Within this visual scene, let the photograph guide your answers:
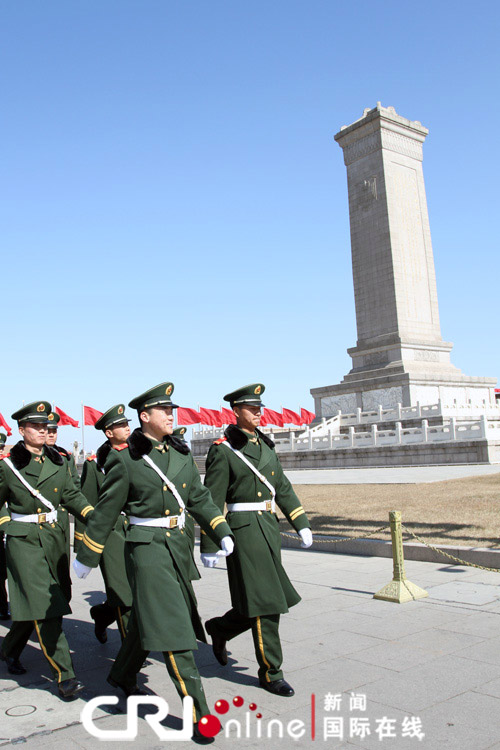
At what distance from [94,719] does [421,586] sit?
3931mm

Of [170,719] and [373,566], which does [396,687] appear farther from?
[373,566]

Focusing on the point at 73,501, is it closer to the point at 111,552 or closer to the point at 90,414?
the point at 111,552

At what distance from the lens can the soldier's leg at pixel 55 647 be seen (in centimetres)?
416

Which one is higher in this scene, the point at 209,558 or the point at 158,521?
the point at 158,521

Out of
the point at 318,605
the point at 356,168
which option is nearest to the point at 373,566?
the point at 318,605

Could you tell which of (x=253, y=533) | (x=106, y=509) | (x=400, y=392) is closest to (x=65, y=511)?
(x=106, y=509)

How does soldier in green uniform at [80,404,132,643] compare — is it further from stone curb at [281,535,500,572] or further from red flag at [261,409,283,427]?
red flag at [261,409,283,427]

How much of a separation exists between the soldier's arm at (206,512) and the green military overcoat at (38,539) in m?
1.14

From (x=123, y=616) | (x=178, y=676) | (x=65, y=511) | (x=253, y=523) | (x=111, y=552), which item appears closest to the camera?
(x=178, y=676)

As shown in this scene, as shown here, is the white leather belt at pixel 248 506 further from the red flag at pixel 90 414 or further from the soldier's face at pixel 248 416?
the red flag at pixel 90 414

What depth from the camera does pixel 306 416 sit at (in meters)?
36.7

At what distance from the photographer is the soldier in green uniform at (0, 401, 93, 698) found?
427cm

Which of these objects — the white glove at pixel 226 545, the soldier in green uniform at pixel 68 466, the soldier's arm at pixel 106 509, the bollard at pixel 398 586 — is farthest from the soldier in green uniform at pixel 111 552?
the bollard at pixel 398 586

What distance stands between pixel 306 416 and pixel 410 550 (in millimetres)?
28657
